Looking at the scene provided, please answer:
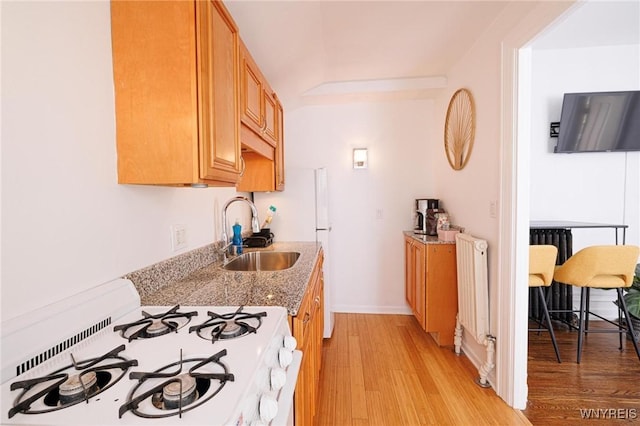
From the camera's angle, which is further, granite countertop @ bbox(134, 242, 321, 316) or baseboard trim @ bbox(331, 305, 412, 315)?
baseboard trim @ bbox(331, 305, 412, 315)

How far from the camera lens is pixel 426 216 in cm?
262

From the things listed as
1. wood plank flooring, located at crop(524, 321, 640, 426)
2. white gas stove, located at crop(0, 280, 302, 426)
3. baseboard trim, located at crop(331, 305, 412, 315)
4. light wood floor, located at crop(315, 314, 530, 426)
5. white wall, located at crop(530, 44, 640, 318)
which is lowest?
light wood floor, located at crop(315, 314, 530, 426)

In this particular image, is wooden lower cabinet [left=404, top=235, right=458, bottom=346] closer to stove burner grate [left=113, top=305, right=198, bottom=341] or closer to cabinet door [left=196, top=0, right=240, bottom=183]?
cabinet door [left=196, top=0, right=240, bottom=183]

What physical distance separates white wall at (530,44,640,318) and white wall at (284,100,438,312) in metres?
1.00

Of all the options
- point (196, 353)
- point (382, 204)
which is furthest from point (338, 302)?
point (196, 353)

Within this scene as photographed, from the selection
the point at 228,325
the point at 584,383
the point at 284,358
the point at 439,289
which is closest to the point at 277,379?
the point at 284,358

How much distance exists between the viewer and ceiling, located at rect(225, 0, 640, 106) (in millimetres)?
1572

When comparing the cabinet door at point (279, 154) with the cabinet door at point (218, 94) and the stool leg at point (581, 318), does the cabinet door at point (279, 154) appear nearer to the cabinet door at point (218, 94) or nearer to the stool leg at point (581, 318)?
the cabinet door at point (218, 94)

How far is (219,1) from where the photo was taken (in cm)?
107

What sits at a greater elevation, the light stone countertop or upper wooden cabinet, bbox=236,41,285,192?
upper wooden cabinet, bbox=236,41,285,192

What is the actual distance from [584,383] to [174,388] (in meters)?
2.47

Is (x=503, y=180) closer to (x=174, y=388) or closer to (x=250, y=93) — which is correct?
(x=250, y=93)

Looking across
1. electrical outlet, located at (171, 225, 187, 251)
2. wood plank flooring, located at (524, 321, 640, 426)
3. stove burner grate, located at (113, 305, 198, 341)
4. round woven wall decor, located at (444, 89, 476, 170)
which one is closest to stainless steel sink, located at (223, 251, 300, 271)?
electrical outlet, located at (171, 225, 187, 251)

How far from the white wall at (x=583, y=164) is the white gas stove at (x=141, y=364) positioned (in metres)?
2.97
